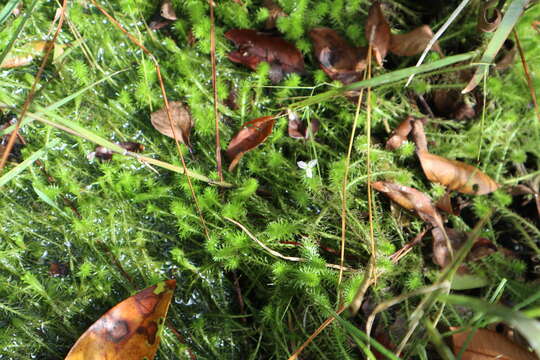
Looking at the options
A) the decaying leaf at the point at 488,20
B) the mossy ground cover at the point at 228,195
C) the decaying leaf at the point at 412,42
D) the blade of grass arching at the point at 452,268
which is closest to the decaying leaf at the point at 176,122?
the mossy ground cover at the point at 228,195

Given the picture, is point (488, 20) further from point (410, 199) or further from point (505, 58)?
point (410, 199)

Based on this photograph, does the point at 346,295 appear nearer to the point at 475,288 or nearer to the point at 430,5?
the point at 475,288

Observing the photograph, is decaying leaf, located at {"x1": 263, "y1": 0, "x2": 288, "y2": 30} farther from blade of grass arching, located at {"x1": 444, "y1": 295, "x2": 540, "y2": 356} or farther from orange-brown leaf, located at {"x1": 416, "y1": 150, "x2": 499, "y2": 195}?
blade of grass arching, located at {"x1": 444, "y1": 295, "x2": 540, "y2": 356}

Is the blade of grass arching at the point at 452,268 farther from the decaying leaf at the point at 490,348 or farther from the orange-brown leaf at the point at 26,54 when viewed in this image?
the orange-brown leaf at the point at 26,54

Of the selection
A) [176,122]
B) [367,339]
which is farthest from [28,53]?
[367,339]

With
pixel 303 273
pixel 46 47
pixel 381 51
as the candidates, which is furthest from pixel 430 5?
pixel 46 47

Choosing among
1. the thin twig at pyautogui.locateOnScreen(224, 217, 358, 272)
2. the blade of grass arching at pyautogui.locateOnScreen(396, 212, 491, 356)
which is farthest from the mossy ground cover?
the blade of grass arching at pyautogui.locateOnScreen(396, 212, 491, 356)
